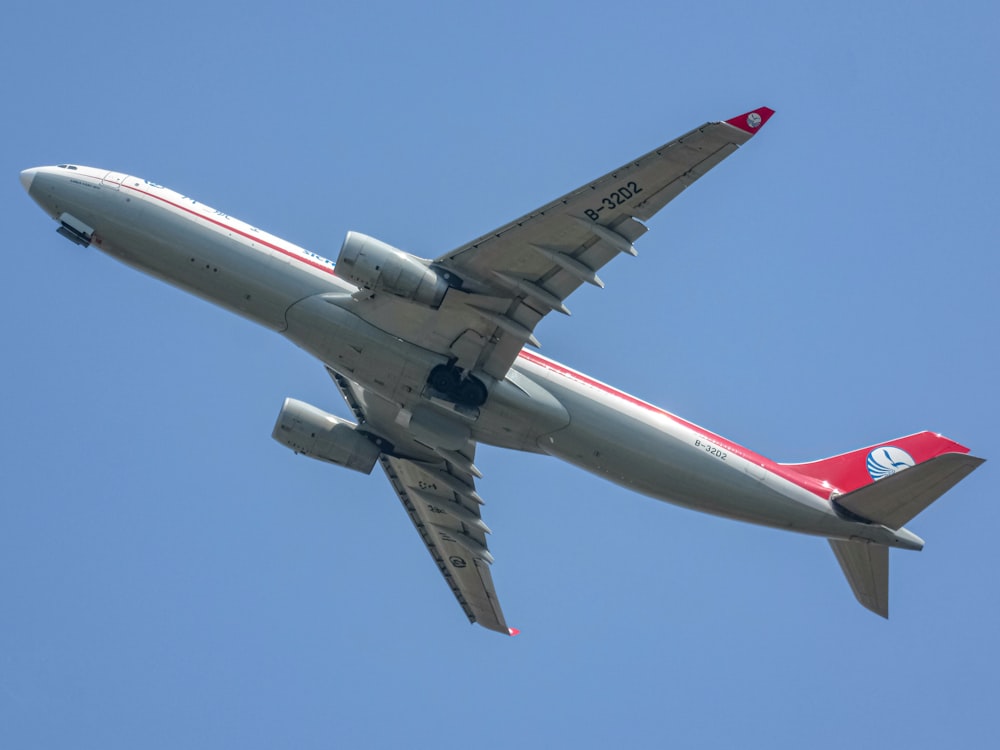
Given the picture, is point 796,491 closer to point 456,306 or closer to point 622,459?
point 622,459

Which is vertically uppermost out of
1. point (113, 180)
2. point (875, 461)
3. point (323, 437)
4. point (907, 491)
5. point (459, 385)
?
point (875, 461)

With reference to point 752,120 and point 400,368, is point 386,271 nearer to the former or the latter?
point 400,368

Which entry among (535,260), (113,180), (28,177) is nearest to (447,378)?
(535,260)

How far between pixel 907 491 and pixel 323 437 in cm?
2176

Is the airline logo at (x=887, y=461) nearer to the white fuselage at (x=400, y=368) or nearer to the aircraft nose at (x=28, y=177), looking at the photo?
the white fuselage at (x=400, y=368)

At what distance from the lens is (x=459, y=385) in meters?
A: 45.7

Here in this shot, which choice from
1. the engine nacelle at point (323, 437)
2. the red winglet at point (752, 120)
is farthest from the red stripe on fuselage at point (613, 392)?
the red winglet at point (752, 120)

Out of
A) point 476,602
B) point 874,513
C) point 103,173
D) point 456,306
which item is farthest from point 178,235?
point 874,513

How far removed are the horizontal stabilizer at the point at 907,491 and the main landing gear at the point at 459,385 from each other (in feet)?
43.0

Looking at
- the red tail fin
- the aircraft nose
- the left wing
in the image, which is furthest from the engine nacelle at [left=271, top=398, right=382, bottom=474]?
the red tail fin

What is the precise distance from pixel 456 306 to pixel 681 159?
30.5 ft

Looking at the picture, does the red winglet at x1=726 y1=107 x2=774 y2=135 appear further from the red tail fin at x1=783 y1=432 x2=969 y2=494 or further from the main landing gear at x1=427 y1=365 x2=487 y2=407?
the red tail fin at x1=783 y1=432 x2=969 y2=494

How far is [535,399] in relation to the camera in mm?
45781

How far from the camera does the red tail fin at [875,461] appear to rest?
160 ft
